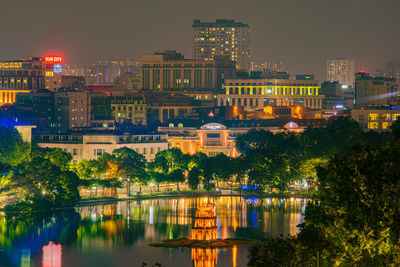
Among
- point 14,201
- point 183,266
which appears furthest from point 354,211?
point 14,201

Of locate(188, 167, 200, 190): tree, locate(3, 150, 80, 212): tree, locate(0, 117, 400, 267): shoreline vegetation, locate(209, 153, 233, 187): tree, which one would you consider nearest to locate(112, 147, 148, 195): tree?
locate(0, 117, 400, 267): shoreline vegetation

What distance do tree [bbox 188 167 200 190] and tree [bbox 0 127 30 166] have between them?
22130 millimetres

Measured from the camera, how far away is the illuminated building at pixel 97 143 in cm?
16850

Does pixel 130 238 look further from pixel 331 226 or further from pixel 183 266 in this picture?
pixel 331 226

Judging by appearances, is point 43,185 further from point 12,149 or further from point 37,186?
point 12,149

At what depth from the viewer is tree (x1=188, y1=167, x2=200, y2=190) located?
155100mm

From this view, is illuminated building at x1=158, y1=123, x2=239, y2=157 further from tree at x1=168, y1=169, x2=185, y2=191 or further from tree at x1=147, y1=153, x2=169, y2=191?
tree at x1=168, y1=169, x2=185, y2=191

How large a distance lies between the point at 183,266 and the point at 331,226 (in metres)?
25.4

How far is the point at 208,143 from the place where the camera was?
628 feet

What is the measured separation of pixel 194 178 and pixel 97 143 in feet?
66.3

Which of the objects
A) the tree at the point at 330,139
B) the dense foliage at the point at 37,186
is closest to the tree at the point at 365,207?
the dense foliage at the point at 37,186

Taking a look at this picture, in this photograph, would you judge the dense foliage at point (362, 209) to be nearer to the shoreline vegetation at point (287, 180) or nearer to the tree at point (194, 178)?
the shoreline vegetation at point (287, 180)

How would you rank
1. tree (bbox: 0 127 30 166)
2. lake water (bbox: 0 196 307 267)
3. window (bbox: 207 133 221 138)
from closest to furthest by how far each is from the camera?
lake water (bbox: 0 196 307 267) → tree (bbox: 0 127 30 166) → window (bbox: 207 133 221 138)

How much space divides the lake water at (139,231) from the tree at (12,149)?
15.9 m
